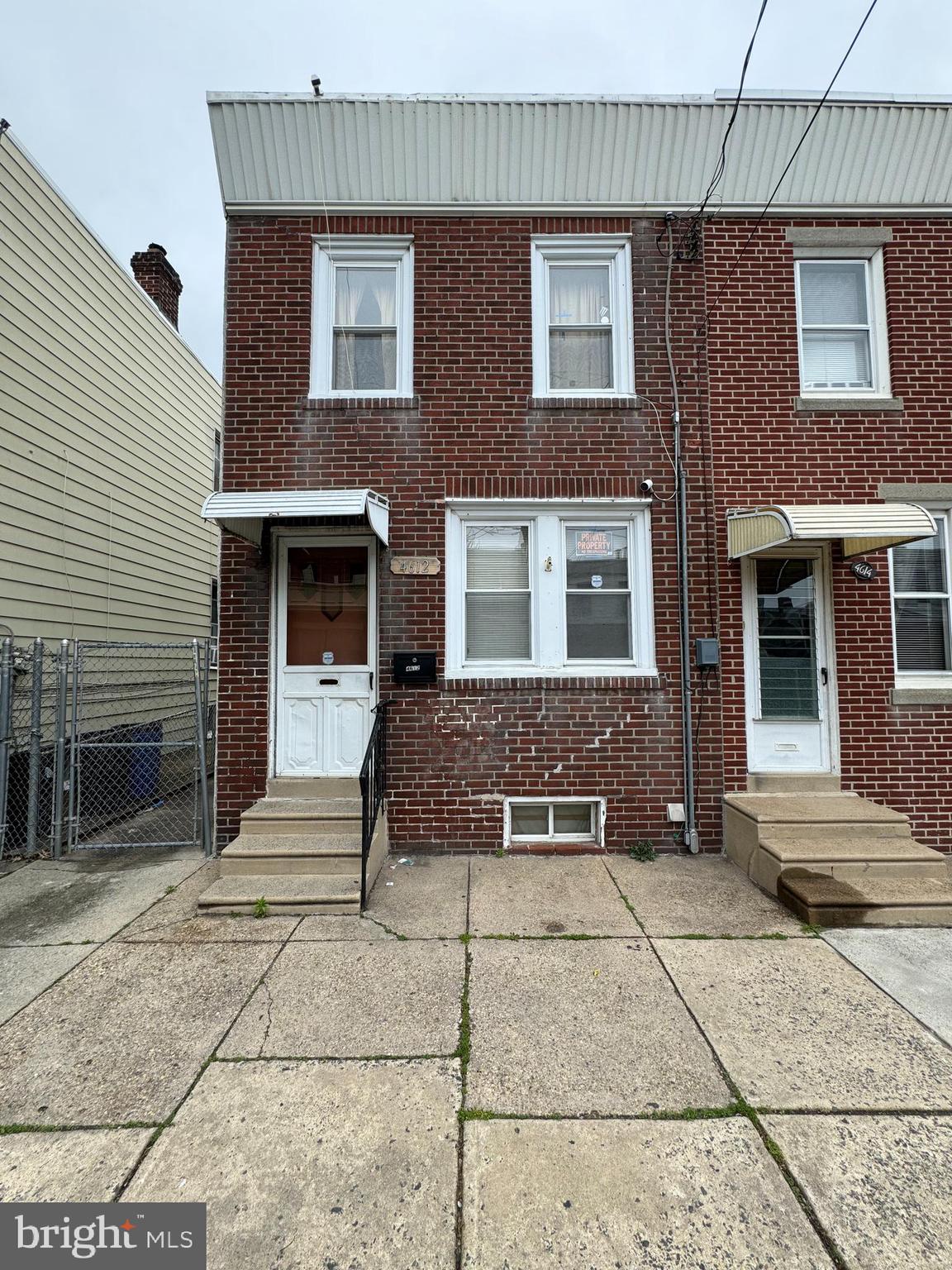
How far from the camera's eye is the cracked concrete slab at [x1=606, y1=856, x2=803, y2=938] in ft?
13.4

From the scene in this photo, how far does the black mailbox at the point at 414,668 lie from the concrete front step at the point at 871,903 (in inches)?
127

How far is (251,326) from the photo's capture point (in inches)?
228

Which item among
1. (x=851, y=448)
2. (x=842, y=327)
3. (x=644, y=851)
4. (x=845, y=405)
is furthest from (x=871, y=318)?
(x=644, y=851)

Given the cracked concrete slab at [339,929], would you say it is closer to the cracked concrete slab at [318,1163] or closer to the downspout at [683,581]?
the cracked concrete slab at [318,1163]

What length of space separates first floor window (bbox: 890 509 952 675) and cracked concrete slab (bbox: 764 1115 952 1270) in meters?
4.41

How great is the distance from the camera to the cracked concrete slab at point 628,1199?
1938mm

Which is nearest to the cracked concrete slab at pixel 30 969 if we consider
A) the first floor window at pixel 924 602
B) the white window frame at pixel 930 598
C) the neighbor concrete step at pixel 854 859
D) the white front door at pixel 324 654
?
→ the white front door at pixel 324 654

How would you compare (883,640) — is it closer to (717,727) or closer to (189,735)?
(717,727)

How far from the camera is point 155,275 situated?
33.6ft

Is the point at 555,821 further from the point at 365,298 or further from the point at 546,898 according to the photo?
the point at 365,298

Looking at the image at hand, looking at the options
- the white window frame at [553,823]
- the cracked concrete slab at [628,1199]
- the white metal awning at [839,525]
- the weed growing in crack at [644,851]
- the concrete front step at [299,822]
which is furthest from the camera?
the white window frame at [553,823]

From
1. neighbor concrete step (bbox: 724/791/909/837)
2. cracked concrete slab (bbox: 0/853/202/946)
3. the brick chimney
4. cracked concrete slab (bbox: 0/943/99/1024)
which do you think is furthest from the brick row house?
the brick chimney

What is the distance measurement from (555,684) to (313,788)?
2.36 m

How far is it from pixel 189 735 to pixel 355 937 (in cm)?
749
